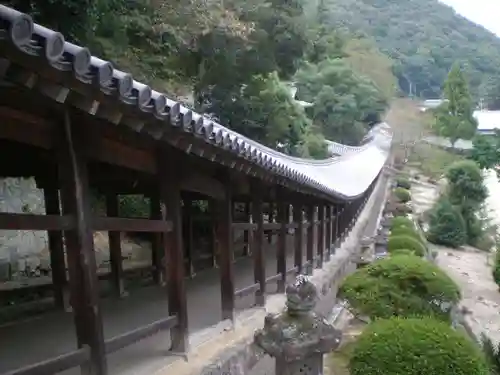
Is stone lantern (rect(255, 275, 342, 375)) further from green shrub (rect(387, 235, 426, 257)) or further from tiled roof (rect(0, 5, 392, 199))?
green shrub (rect(387, 235, 426, 257))

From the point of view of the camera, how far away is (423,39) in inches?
3519

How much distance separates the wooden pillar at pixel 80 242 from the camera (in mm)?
3793

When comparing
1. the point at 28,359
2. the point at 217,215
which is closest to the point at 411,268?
the point at 217,215

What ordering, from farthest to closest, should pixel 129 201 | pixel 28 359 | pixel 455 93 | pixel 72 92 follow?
pixel 455 93 < pixel 129 201 < pixel 28 359 < pixel 72 92

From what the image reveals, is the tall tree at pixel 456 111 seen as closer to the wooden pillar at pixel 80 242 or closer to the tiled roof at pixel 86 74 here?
the tiled roof at pixel 86 74

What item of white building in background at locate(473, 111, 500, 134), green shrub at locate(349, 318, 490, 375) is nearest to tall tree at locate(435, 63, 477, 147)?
white building in background at locate(473, 111, 500, 134)

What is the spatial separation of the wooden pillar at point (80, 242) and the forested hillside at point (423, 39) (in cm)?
7254

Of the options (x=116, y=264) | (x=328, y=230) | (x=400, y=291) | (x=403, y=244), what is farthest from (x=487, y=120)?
(x=116, y=264)

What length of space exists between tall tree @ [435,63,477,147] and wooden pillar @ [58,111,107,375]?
49693mm

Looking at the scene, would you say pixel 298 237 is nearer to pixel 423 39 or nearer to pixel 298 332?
pixel 298 332

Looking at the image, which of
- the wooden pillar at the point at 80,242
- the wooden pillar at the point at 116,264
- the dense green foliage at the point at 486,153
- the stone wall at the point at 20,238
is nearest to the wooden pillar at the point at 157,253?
the wooden pillar at the point at 116,264

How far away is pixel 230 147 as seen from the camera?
16.0 ft

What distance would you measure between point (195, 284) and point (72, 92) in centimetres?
641

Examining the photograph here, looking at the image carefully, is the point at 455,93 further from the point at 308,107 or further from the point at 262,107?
the point at 262,107
